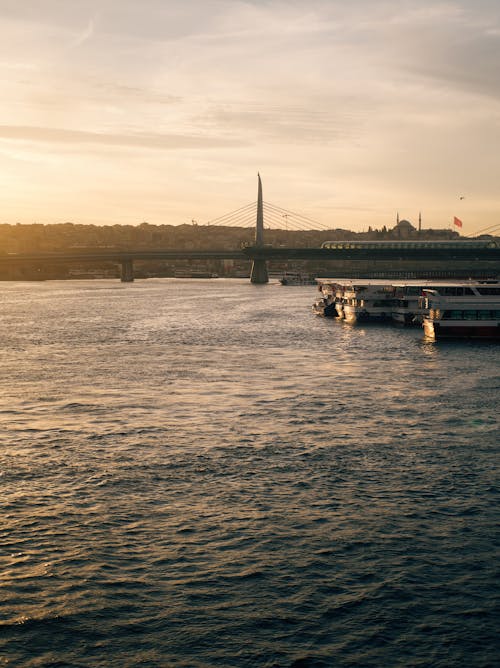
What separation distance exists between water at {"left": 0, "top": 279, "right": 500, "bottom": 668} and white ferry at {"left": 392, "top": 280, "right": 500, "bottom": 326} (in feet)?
99.8

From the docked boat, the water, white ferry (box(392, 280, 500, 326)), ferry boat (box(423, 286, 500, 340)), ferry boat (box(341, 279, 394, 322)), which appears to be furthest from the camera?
the docked boat

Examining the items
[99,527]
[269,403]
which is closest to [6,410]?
[269,403]

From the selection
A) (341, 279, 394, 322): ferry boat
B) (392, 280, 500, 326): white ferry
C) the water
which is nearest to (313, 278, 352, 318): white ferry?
(341, 279, 394, 322): ferry boat

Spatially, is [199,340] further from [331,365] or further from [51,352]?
[331,365]

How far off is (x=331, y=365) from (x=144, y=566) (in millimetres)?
34738

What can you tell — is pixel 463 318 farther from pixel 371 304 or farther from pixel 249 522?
pixel 249 522

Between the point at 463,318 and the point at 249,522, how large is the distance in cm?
5297

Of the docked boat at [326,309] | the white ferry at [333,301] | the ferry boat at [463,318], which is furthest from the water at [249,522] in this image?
the docked boat at [326,309]

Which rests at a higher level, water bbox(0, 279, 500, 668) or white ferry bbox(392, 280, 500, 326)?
white ferry bbox(392, 280, 500, 326)

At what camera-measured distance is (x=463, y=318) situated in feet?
225

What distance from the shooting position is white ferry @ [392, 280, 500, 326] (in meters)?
71.6

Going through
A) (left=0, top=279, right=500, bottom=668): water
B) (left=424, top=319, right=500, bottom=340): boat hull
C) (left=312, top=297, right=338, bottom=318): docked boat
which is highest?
(left=312, top=297, right=338, bottom=318): docked boat

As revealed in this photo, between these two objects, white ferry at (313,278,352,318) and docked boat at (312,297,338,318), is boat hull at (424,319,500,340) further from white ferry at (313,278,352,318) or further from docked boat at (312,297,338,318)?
docked boat at (312,297,338,318)

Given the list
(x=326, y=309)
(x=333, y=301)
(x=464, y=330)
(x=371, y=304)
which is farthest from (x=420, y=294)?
(x=464, y=330)
